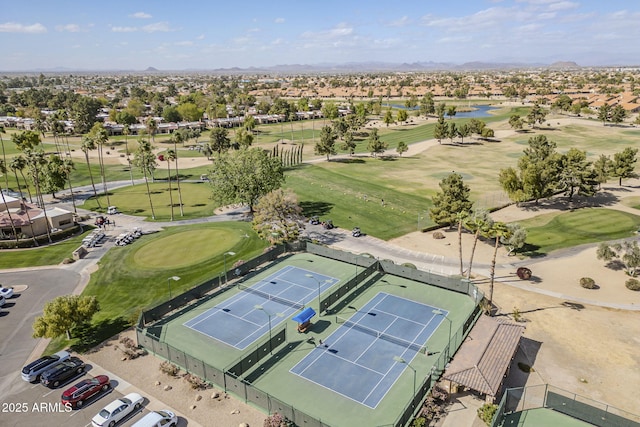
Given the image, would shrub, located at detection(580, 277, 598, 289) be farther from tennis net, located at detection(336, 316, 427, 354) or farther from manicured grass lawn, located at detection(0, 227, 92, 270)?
manicured grass lawn, located at detection(0, 227, 92, 270)

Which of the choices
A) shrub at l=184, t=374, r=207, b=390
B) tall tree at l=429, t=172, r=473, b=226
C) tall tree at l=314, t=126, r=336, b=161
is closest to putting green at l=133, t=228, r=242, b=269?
shrub at l=184, t=374, r=207, b=390

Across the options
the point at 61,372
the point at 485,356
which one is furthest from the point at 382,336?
the point at 61,372

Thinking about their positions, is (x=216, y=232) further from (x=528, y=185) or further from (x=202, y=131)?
(x=202, y=131)

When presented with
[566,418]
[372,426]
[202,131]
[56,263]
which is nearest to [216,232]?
[56,263]

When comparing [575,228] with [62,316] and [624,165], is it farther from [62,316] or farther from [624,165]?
[62,316]

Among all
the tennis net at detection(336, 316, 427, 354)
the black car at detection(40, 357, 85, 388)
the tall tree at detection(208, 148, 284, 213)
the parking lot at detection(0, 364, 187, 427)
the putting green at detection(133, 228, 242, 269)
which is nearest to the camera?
the parking lot at detection(0, 364, 187, 427)

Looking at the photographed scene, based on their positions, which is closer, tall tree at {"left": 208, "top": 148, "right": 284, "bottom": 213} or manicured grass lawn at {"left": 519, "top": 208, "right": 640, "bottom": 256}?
manicured grass lawn at {"left": 519, "top": 208, "right": 640, "bottom": 256}

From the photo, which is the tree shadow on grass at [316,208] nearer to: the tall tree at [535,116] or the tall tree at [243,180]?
the tall tree at [243,180]
